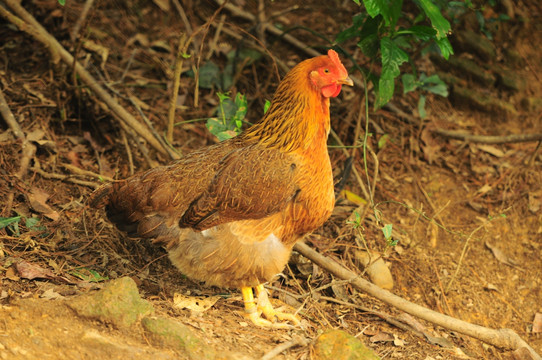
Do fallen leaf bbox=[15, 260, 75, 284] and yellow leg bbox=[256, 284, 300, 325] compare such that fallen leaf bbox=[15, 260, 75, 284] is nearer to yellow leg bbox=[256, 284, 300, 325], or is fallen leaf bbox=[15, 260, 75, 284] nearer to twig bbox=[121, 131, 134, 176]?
yellow leg bbox=[256, 284, 300, 325]

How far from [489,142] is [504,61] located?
1426mm

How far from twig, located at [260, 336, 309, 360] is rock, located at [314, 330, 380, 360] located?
11 cm

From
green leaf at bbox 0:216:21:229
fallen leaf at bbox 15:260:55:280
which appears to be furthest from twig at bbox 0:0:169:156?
fallen leaf at bbox 15:260:55:280

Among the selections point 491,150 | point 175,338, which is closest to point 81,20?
point 175,338

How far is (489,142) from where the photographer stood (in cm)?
554

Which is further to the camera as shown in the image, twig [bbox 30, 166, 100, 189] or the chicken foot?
twig [bbox 30, 166, 100, 189]

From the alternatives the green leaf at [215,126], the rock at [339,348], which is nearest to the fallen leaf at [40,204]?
the green leaf at [215,126]

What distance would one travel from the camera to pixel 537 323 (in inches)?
177

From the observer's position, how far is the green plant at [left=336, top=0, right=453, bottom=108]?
10.6 feet

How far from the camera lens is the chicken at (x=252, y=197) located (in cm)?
333

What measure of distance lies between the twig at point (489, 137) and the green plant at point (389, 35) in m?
1.68

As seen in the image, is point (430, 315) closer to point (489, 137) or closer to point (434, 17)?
point (434, 17)

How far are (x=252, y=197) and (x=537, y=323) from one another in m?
2.92

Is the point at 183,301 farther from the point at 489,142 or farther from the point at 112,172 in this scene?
the point at 489,142
